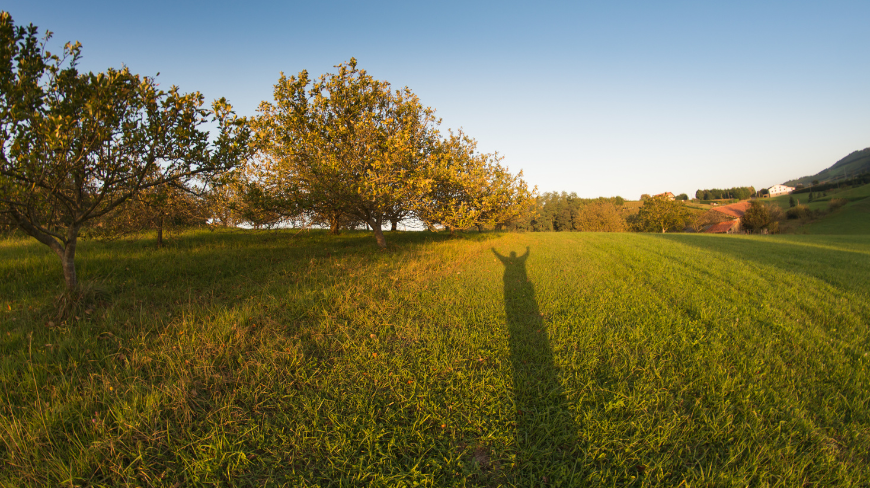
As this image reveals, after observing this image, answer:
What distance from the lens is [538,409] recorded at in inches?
128

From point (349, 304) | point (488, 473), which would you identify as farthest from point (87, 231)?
point (488, 473)

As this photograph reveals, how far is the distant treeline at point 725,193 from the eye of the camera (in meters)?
142

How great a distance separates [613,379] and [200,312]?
6.03m

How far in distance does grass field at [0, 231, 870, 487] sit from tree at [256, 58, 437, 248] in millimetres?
4180

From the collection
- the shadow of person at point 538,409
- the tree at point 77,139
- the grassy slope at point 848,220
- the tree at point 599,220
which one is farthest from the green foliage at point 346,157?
the grassy slope at point 848,220

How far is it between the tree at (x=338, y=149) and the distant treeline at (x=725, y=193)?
17646 centimetres

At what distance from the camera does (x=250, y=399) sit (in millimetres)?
3215

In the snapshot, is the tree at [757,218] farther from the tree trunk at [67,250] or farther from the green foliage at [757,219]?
the tree trunk at [67,250]

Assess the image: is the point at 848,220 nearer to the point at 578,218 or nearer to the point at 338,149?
the point at 578,218

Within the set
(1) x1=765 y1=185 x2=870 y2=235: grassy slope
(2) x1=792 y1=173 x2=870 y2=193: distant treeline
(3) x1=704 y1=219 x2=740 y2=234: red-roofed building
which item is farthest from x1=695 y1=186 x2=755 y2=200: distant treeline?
(3) x1=704 y1=219 x2=740 y2=234: red-roofed building

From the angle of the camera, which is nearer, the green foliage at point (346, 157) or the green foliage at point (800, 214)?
the green foliage at point (346, 157)

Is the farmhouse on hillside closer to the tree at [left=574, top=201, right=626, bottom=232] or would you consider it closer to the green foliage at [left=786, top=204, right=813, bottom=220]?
the green foliage at [left=786, top=204, right=813, bottom=220]

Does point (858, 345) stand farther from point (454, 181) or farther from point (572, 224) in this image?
point (572, 224)

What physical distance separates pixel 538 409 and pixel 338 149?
32.0 feet
